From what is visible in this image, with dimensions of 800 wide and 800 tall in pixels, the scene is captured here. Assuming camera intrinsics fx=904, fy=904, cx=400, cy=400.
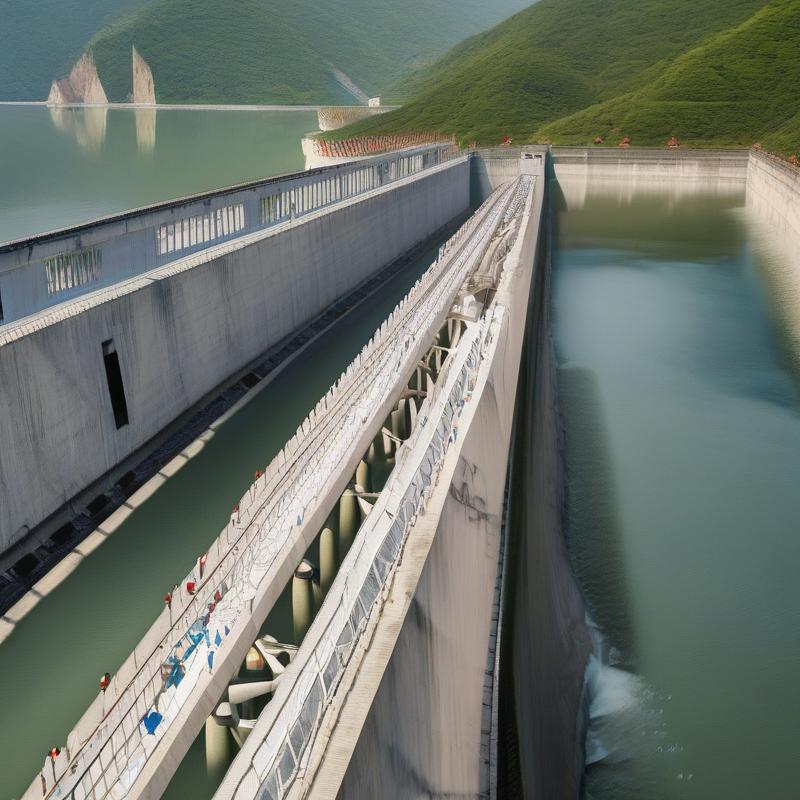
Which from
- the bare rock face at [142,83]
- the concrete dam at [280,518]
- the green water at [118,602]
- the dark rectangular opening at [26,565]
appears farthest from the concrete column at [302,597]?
the bare rock face at [142,83]

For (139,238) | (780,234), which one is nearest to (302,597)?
(139,238)

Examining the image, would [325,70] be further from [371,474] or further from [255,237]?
[371,474]

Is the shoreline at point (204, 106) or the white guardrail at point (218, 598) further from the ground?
the shoreline at point (204, 106)

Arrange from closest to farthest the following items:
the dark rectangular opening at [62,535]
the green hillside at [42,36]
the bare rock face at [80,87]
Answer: the dark rectangular opening at [62,535] → the bare rock face at [80,87] → the green hillside at [42,36]

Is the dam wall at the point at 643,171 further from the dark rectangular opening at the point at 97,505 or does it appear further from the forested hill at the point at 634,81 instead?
the dark rectangular opening at the point at 97,505

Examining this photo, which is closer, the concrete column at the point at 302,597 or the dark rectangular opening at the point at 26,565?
the concrete column at the point at 302,597

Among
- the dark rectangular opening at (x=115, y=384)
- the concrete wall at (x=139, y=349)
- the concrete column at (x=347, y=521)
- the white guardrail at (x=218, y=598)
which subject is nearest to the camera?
the white guardrail at (x=218, y=598)

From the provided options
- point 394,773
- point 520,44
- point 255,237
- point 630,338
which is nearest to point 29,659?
point 394,773
